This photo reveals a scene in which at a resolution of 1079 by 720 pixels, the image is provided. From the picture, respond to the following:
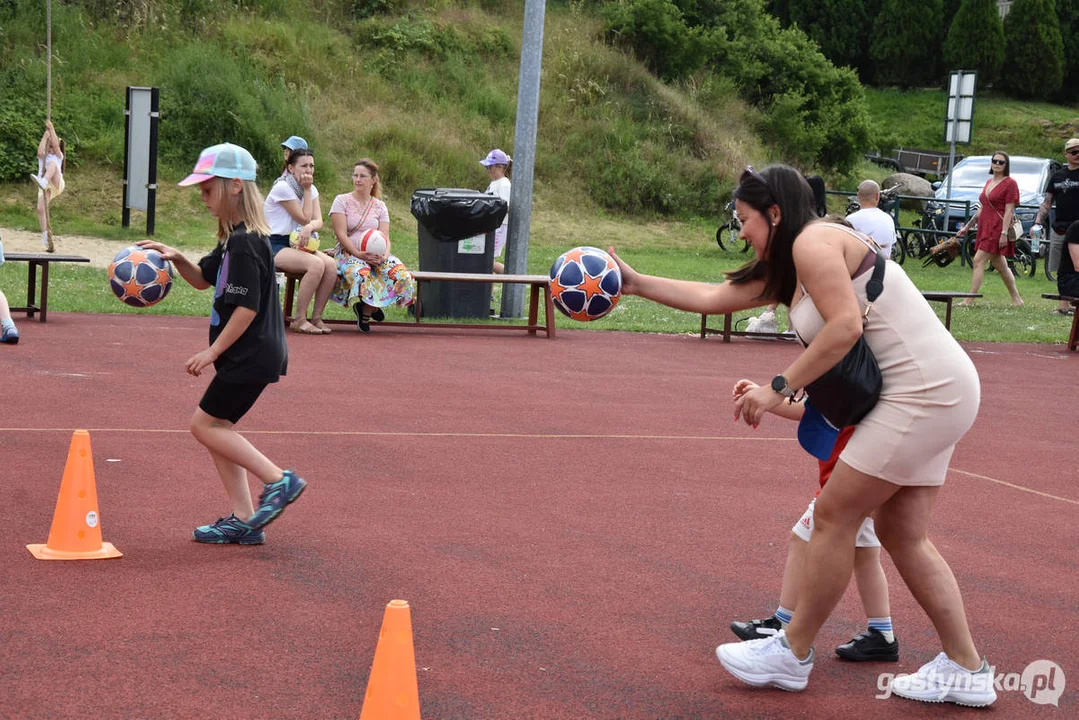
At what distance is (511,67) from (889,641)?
104 ft

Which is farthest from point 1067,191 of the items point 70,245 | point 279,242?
point 70,245

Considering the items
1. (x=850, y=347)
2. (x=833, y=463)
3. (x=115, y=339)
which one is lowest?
(x=115, y=339)

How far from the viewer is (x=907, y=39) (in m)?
53.2

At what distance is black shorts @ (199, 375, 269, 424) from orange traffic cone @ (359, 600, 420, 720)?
239 centimetres

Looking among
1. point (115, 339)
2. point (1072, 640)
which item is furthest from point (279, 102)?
point (1072, 640)

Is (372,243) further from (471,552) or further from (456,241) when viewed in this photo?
(471,552)

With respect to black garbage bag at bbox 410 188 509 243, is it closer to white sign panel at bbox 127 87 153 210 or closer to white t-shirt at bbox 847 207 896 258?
white t-shirt at bbox 847 207 896 258

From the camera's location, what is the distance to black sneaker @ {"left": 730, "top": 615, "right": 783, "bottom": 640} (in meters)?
4.86

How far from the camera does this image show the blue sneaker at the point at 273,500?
589cm

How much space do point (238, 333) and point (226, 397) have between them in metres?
0.33

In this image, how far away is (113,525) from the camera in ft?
20.1

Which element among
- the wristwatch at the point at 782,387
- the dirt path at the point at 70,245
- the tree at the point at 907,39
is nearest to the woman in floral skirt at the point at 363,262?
the dirt path at the point at 70,245

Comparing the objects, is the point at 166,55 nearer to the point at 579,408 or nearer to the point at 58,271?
the point at 58,271

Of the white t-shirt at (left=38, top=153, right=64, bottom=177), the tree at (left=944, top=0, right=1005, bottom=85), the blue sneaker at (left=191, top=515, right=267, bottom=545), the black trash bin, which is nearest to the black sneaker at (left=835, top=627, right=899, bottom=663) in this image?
the blue sneaker at (left=191, top=515, right=267, bottom=545)
